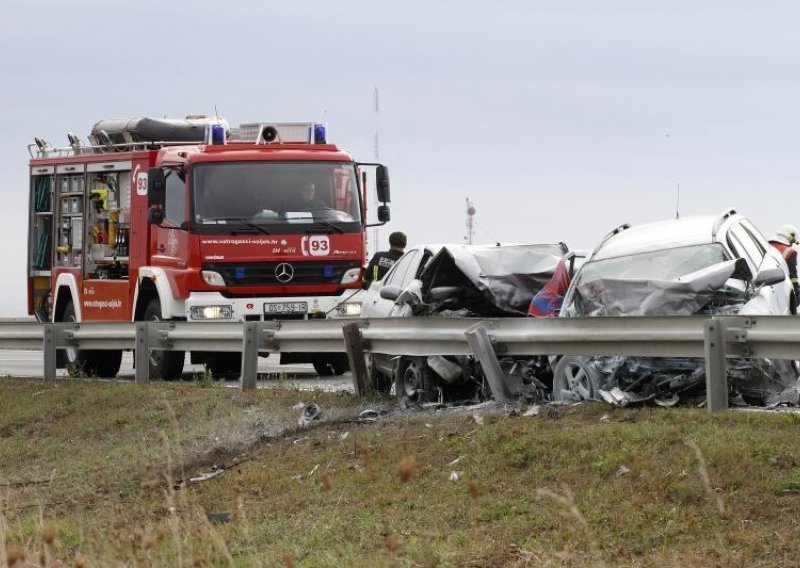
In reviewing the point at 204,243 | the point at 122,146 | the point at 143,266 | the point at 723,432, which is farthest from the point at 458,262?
the point at 122,146

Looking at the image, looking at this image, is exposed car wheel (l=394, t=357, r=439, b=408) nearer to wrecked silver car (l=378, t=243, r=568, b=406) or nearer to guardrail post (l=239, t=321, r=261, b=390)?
wrecked silver car (l=378, t=243, r=568, b=406)

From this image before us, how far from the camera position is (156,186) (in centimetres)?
1956

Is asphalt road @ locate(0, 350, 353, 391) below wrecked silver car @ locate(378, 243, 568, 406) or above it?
below

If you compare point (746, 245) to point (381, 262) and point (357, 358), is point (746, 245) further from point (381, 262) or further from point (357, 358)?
point (381, 262)

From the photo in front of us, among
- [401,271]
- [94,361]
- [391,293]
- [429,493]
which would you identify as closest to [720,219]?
[391,293]

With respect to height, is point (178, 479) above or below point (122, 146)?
below

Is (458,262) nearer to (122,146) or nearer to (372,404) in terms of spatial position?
(372,404)

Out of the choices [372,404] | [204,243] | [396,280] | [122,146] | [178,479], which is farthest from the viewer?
[122,146]

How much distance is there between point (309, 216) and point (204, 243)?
1415 millimetres

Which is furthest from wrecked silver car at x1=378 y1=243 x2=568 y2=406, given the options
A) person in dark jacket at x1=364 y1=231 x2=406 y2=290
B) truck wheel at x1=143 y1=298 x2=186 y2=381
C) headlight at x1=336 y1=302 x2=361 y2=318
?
headlight at x1=336 y1=302 x2=361 y2=318

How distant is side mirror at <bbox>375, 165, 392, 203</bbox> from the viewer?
20484 millimetres

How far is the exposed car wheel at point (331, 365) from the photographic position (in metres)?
20.5

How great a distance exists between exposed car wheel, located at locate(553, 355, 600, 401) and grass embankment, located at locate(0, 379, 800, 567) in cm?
66

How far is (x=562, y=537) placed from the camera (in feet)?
24.0
